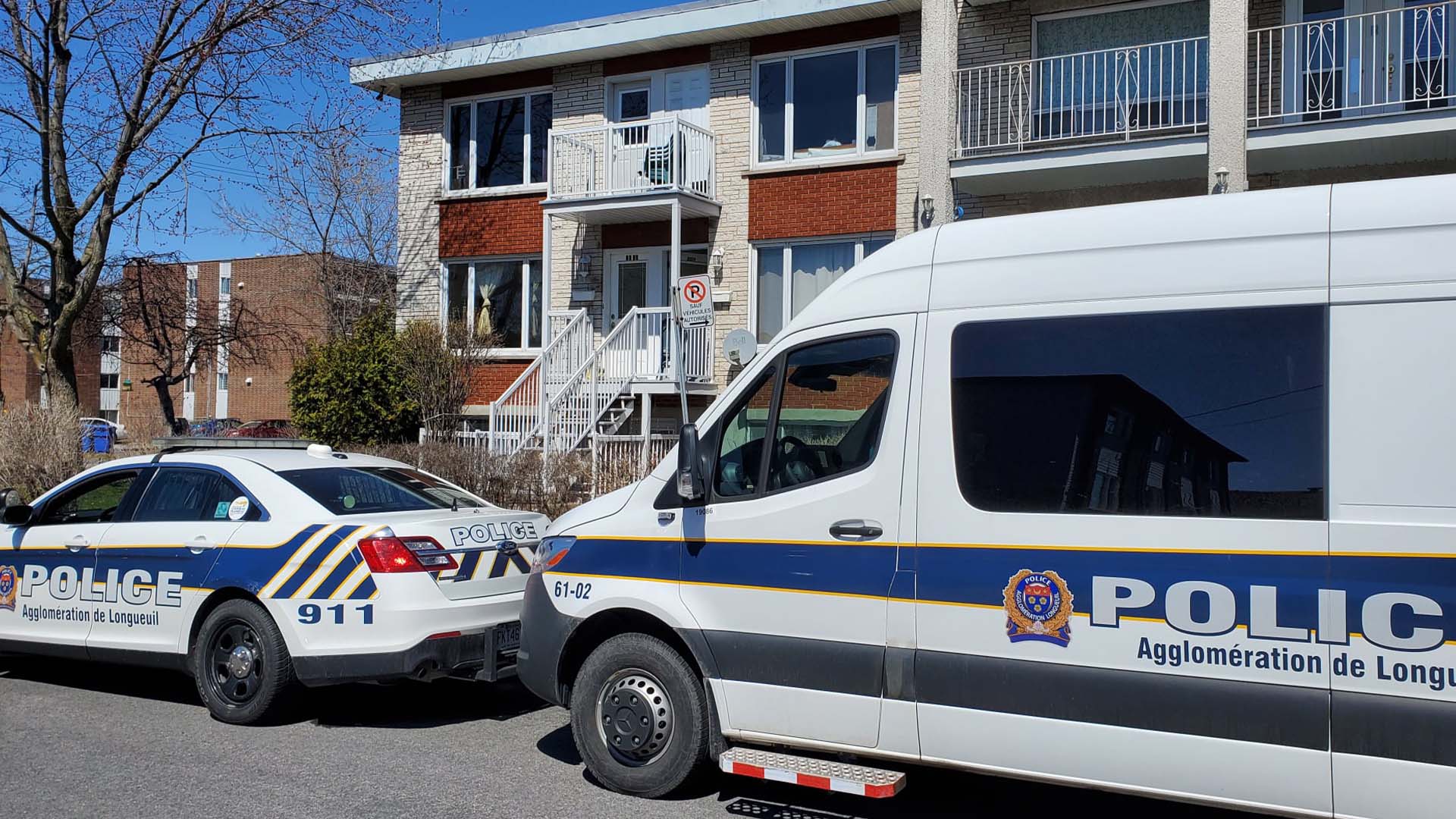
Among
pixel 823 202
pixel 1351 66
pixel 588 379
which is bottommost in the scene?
pixel 588 379

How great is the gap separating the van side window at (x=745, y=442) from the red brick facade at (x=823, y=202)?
12.4 meters

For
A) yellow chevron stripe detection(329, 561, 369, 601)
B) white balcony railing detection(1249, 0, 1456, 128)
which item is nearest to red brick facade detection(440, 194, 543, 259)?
white balcony railing detection(1249, 0, 1456, 128)

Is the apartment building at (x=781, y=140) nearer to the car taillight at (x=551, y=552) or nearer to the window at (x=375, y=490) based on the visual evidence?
the window at (x=375, y=490)

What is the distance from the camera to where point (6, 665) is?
8.87 metres

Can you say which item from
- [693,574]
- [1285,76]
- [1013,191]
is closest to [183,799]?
[693,574]

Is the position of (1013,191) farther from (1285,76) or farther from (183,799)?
(183,799)

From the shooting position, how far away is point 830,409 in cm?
546

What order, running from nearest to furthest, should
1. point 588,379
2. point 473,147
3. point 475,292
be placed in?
point 588,379
point 473,147
point 475,292

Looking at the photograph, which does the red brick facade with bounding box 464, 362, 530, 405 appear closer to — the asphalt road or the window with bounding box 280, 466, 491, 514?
the window with bounding box 280, 466, 491, 514

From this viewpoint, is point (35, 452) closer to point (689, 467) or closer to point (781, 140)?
point (781, 140)

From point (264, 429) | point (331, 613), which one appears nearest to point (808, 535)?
point (331, 613)

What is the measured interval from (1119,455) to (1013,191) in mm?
12129

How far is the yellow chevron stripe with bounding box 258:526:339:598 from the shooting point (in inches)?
269

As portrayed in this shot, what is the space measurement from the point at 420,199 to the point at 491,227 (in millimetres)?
1815
